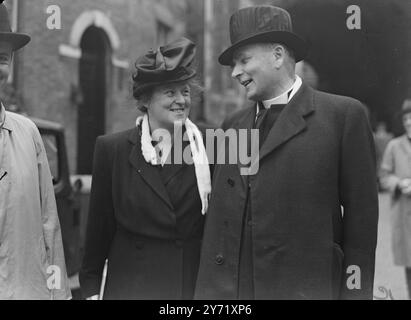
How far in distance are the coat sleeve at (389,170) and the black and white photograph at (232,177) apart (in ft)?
2.87

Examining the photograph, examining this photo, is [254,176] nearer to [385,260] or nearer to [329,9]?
[329,9]

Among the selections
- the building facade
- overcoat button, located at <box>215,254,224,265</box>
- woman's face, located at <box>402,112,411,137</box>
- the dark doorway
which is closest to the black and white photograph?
overcoat button, located at <box>215,254,224,265</box>

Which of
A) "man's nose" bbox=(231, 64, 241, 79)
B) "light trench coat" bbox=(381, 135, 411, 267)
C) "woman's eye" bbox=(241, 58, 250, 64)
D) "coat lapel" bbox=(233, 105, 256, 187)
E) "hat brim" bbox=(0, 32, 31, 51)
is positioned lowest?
"light trench coat" bbox=(381, 135, 411, 267)

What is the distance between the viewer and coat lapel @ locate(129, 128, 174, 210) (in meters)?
2.67

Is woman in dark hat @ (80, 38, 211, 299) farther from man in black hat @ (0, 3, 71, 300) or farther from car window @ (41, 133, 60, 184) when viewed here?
car window @ (41, 133, 60, 184)

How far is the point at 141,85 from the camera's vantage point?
271 cm

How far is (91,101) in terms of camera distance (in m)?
4.42

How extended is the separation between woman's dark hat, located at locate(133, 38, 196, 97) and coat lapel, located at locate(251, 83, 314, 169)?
0.48 meters

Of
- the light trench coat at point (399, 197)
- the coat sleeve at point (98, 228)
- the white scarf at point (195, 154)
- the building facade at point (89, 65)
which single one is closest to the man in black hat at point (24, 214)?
the coat sleeve at point (98, 228)

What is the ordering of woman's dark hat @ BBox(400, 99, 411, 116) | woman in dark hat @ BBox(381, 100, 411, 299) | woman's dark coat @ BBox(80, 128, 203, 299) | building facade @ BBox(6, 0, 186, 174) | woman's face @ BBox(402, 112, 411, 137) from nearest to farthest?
woman's dark coat @ BBox(80, 128, 203, 299)
woman's dark hat @ BBox(400, 99, 411, 116)
woman's face @ BBox(402, 112, 411, 137)
building facade @ BBox(6, 0, 186, 174)
woman in dark hat @ BBox(381, 100, 411, 299)

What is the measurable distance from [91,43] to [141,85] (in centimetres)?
Answer: 257

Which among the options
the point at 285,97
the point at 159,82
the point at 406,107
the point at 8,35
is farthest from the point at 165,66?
the point at 406,107

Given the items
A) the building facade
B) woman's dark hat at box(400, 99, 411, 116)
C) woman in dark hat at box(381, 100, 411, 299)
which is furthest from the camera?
woman in dark hat at box(381, 100, 411, 299)
